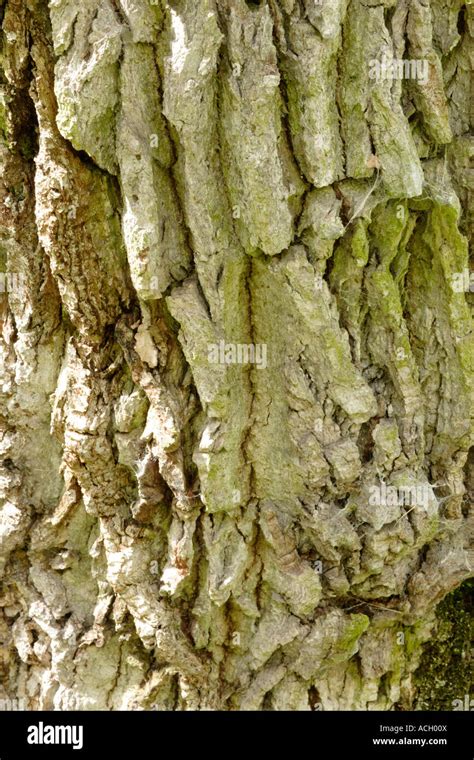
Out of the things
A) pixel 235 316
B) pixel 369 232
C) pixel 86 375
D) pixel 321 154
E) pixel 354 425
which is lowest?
pixel 354 425

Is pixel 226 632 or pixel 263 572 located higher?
pixel 263 572

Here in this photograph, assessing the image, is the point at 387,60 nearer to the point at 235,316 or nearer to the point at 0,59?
the point at 235,316

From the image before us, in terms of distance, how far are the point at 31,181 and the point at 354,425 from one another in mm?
1843

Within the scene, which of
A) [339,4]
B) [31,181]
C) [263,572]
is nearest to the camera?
[339,4]

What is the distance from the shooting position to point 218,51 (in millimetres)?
2662

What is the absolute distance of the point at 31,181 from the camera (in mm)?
3090

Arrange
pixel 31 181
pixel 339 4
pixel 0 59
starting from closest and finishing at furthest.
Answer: pixel 339 4 < pixel 0 59 < pixel 31 181

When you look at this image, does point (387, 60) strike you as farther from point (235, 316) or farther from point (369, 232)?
point (235, 316)

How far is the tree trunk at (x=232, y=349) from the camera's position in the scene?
2715 mm

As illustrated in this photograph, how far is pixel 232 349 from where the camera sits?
119 inches

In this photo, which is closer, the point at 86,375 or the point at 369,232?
the point at 369,232

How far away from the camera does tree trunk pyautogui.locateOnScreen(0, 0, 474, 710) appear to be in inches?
107

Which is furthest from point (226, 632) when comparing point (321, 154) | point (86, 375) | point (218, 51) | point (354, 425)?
point (218, 51)

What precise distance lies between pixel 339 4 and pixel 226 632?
2.84 metres
